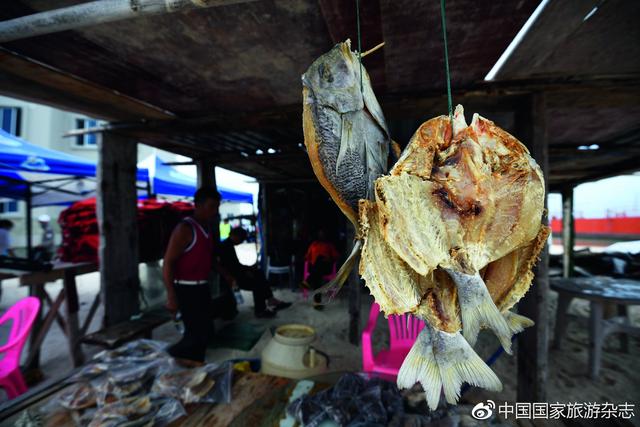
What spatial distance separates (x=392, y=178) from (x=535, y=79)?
241 centimetres

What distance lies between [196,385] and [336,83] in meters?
2.16

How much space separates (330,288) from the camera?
1.03m

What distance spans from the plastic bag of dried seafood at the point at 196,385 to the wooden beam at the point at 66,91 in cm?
256

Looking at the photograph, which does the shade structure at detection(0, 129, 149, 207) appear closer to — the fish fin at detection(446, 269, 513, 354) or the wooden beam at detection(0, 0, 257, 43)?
the wooden beam at detection(0, 0, 257, 43)

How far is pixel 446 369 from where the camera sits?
0.90 metres

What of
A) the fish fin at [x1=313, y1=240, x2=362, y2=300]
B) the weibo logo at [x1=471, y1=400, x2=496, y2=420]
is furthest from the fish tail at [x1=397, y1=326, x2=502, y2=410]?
the weibo logo at [x1=471, y1=400, x2=496, y2=420]

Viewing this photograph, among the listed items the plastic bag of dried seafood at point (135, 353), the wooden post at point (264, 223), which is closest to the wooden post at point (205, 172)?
the plastic bag of dried seafood at point (135, 353)

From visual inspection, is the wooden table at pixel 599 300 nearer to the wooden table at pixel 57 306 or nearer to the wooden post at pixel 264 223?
the wooden table at pixel 57 306

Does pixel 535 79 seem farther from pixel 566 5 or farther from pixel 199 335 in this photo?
pixel 199 335

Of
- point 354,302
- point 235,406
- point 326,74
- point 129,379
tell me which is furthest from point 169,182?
point 326,74

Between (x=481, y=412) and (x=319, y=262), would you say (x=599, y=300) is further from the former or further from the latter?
(x=319, y=262)

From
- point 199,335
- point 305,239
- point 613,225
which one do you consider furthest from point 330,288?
point 613,225

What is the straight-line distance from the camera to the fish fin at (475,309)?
0.86 meters

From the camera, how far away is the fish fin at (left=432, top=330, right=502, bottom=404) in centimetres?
88
